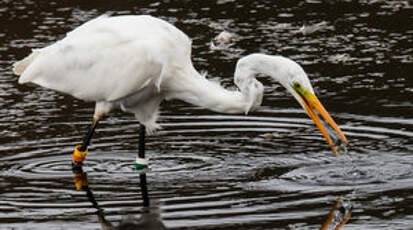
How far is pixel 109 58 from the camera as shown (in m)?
8.39

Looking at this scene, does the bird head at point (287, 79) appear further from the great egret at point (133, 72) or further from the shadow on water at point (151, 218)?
the shadow on water at point (151, 218)

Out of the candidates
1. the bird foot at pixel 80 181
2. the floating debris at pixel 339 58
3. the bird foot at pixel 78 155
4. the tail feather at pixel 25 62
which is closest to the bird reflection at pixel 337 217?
the bird foot at pixel 80 181

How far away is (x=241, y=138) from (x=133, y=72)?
153cm

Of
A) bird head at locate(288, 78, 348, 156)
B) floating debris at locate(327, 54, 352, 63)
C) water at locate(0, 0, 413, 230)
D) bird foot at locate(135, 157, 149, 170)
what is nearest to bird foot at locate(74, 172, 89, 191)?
water at locate(0, 0, 413, 230)

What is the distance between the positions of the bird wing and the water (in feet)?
2.37

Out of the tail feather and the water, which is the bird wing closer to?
the tail feather

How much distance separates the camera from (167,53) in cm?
823

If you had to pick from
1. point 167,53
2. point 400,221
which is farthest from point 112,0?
point 400,221

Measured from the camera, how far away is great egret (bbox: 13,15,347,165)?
807 centimetres

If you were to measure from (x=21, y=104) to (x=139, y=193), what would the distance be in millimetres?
3336

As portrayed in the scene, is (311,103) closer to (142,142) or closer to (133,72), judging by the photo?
(133,72)

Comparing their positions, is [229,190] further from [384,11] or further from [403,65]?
[384,11]

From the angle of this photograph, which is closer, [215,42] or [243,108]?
[243,108]

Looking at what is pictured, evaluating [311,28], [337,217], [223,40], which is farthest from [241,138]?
[311,28]
